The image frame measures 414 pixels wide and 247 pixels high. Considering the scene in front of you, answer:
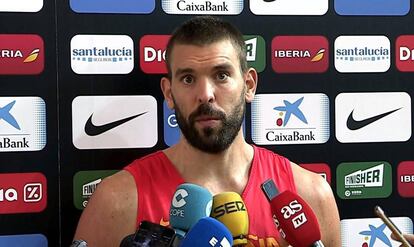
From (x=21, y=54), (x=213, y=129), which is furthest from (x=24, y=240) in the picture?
(x=213, y=129)

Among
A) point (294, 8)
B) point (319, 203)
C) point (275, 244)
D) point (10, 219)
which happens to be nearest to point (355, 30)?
point (294, 8)

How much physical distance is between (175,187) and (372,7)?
0.85m

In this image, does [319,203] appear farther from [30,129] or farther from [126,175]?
[30,129]

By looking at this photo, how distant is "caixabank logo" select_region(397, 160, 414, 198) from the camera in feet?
6.71

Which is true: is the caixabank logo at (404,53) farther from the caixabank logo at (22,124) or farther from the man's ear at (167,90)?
the caixabank logo at (22,124)

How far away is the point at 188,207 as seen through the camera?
4.42 feet

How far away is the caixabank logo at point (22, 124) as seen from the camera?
1796 millimetres

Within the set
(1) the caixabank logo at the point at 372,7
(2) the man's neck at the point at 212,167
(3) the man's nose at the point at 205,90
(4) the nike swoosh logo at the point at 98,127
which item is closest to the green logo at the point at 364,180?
(2) the man's neck at the point at 212,167

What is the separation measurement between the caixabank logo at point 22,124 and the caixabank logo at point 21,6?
0.81 ft

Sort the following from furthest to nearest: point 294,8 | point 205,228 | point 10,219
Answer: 1. point 294,8
2. point 10,219
3. point 205,228

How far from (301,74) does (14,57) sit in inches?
33.0

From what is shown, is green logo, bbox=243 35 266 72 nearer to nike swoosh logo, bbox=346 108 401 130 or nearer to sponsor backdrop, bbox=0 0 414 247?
sponsor backdrop, bbox=0 0 414 247

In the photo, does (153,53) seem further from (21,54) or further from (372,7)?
(372,7)

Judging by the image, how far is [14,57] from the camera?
1797 mm
